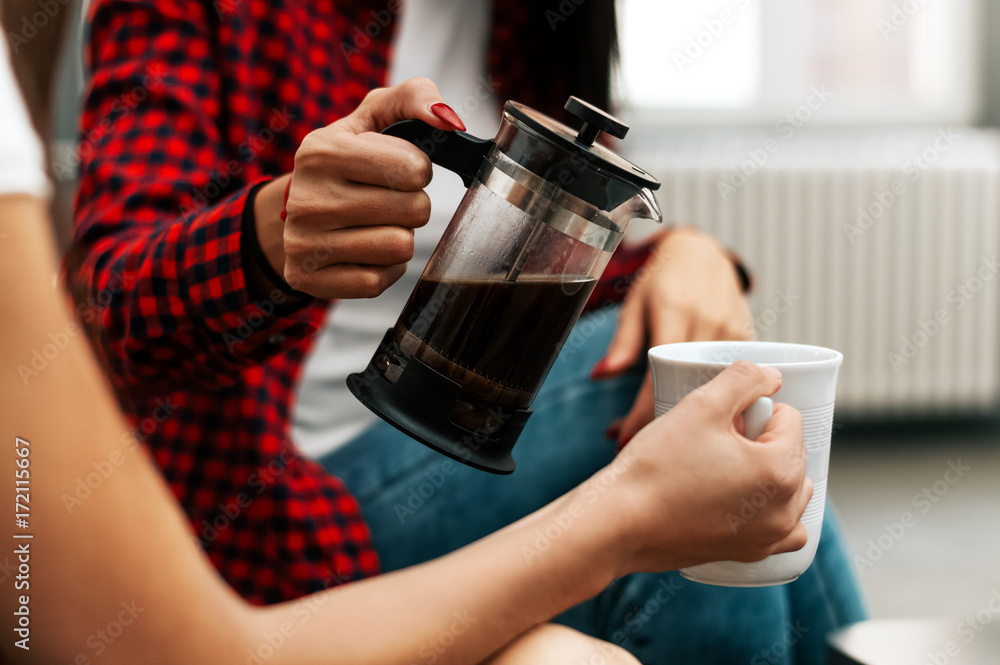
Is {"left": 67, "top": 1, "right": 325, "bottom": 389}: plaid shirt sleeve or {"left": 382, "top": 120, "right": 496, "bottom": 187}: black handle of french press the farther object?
{"left": 67, "top": 1, "right": 325, "bottom": 389}: plaid shirt sleeve

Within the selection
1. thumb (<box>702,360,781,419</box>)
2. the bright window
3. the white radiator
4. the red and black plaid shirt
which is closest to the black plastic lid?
thumb (<box>702,360,781,419</box>)

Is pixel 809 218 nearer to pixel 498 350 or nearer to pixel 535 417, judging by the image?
pixel 535 417

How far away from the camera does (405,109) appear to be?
0.44 metres

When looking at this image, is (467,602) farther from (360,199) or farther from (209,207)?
(209,207)

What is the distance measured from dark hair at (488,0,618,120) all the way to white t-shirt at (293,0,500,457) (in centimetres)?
4

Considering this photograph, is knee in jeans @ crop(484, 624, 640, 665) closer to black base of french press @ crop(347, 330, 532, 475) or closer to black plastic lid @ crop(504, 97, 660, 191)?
black base of french press @ crop(347, 330, 532, 475)

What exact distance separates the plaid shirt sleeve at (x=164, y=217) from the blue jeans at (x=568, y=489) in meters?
0.18

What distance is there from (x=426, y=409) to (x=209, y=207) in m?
0.32

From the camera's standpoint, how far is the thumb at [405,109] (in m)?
0.43

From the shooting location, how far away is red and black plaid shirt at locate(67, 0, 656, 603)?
67cm

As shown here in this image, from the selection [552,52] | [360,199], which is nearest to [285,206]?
[360,199]

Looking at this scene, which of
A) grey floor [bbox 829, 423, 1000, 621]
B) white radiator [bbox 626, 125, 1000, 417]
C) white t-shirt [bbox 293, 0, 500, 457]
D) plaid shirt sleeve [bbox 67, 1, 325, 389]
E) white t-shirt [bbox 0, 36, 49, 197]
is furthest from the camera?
white radiator [bbox 626, 125, 1000, 417]

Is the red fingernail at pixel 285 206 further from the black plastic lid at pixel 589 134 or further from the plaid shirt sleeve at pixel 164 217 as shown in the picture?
the black plastic lid at pixel 589 134

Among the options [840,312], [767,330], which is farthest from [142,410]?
[840,312]
